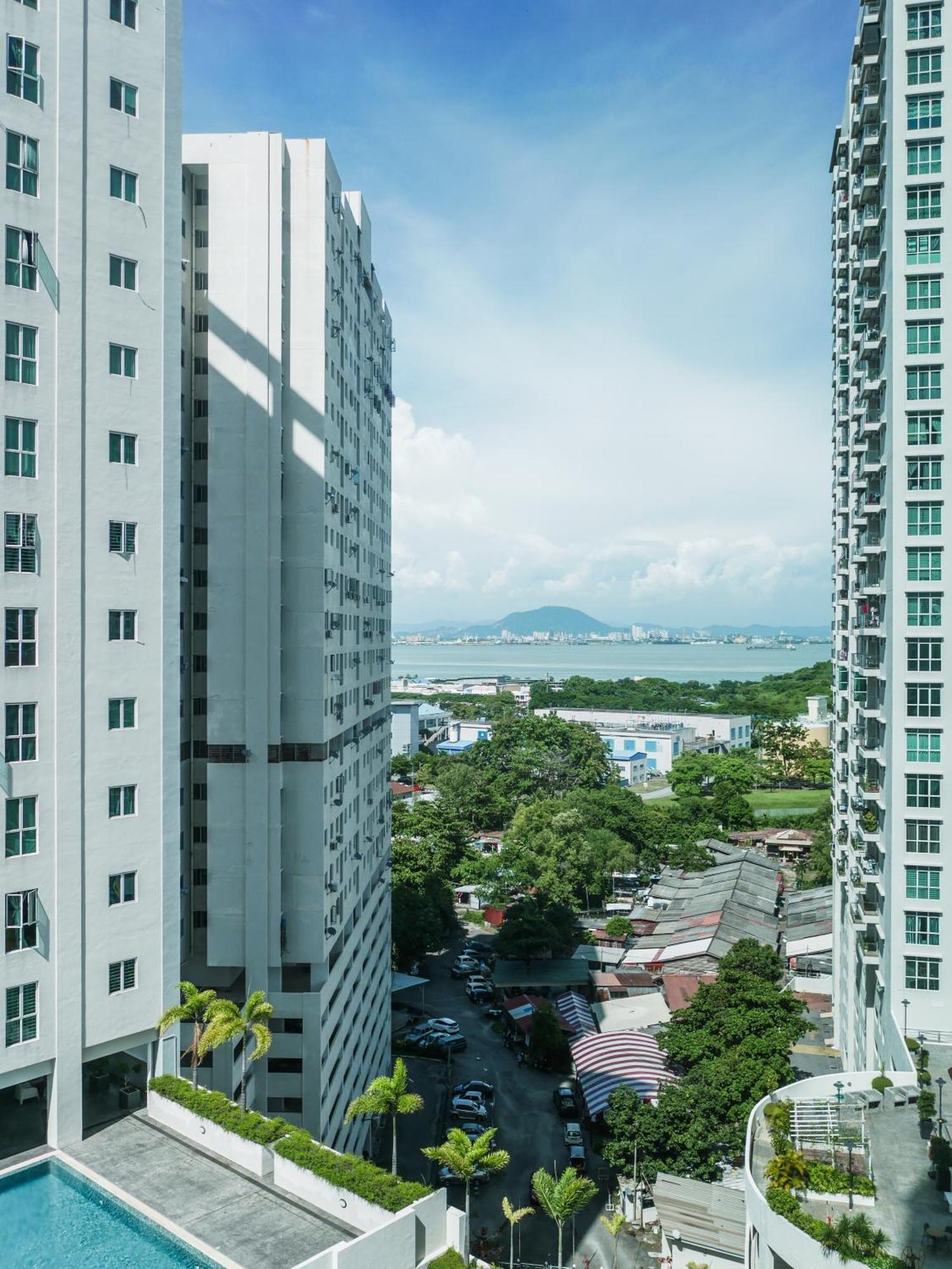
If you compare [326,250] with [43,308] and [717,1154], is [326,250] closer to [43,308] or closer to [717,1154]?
[43,308]

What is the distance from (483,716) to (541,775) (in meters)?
50.7

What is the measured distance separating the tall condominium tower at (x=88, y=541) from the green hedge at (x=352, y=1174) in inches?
172

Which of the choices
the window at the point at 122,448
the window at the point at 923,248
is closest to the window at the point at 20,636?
the window at the point at 122,448

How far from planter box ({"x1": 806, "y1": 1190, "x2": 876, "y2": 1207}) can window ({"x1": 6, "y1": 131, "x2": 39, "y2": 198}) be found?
891 inches

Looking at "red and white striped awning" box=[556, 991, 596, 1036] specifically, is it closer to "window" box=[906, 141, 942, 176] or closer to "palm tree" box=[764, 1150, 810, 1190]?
"palm tree" box=[764, 1150, 810, 1190]

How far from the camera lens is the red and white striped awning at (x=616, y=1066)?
31766mm

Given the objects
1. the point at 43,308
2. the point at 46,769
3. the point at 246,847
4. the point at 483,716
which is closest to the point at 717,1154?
the point at 246,847

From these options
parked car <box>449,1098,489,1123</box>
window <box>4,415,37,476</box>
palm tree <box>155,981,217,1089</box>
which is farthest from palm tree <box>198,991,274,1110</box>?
parked car <box>449,1098,489,1123</box>

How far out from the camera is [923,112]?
24.9 metres

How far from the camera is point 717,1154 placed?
88.4 ft

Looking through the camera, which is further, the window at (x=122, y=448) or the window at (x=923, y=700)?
the window at (x=923, y=700)

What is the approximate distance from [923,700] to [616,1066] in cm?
1686

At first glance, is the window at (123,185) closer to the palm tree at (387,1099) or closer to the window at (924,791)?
the palm tree at (387,1099)

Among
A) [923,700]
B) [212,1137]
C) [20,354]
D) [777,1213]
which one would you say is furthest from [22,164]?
[923,700]
